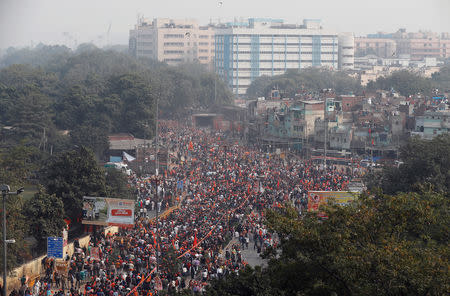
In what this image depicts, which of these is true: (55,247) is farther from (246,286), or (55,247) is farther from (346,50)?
(346,50)

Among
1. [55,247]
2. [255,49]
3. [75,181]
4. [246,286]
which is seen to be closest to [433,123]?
[75,181]

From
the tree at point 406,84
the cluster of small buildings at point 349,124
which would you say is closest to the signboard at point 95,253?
the cluster of small buildings at point 349,124

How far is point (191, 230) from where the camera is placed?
27359 millimetres

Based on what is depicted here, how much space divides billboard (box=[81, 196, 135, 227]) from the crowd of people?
823 millimetres

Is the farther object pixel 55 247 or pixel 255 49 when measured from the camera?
pixel 255 49

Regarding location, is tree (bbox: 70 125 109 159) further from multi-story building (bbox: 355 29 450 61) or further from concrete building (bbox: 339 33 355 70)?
multi-story building (bbox: 355 29 450 61)

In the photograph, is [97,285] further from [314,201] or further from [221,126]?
[221,126]

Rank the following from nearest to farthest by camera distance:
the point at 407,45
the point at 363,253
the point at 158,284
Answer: the point at 363,253 < the point at 158,284 < the point at 407,45

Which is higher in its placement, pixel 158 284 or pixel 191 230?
pixel 191 230

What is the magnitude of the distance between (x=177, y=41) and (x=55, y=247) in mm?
121728

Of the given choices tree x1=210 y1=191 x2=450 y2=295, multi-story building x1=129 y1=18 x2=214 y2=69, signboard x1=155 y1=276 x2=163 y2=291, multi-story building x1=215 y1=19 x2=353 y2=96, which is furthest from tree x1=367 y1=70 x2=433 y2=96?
tree x1=210 y1=191 x2=450 y2=295

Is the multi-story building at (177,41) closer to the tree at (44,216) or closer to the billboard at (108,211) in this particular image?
the tree at (44,216)

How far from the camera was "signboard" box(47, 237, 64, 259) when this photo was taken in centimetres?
2256

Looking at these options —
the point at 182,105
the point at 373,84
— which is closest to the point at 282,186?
the point at 182,105
